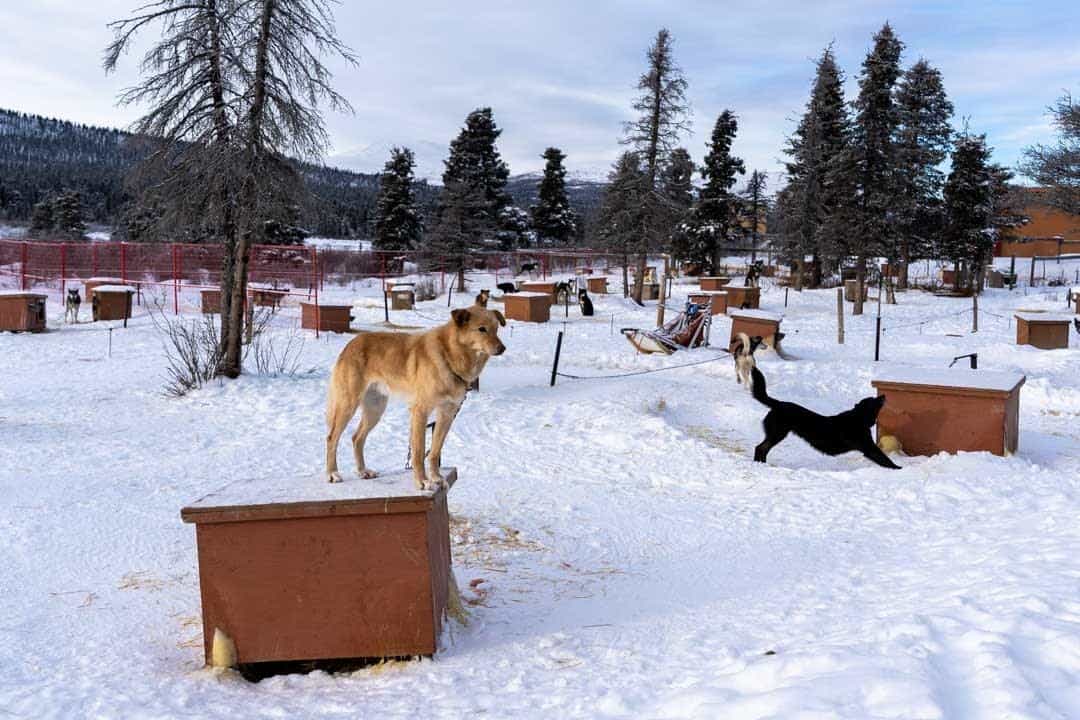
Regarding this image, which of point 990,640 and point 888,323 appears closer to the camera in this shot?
point 990,640

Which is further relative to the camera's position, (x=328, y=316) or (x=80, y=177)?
(x=80, y=177)

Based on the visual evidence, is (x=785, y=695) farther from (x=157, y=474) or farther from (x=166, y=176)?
(x=166, y=176)

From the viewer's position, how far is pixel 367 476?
5.14 m

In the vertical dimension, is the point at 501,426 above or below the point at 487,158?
below

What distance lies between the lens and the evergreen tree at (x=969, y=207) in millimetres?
39031

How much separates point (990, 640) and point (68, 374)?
1493 cm

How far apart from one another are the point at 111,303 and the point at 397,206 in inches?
1041

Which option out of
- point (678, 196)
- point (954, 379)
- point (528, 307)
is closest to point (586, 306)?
point (528, 307)

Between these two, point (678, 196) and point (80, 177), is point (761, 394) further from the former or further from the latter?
point (80, 177)

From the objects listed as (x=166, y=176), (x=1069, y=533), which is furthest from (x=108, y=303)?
(x=1069, y=533)

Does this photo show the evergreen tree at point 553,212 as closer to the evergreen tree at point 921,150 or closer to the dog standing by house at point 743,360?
the evergreen tree at point 921,150

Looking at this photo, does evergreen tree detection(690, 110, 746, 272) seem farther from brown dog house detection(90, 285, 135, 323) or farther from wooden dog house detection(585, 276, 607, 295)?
brown dog house detection(90, 285, 135, 323)

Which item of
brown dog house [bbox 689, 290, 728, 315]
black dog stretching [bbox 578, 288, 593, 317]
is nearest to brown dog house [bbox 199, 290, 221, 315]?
black dog stretching [bbox 578, 288, 593, 317]

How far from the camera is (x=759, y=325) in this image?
1709 cm
